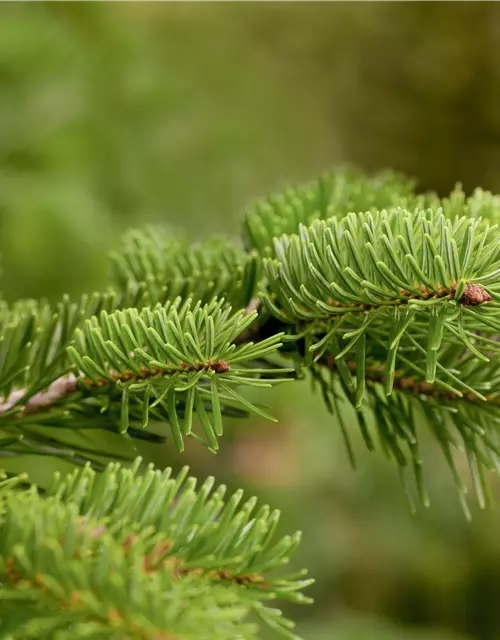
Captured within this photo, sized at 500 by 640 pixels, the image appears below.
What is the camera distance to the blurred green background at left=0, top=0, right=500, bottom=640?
868mm

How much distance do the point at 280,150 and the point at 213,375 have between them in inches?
59.7

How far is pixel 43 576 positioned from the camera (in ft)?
0.59

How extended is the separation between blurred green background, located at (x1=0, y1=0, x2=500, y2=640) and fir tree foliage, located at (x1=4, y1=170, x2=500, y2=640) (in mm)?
505

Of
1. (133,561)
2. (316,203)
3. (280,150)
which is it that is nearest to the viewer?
(133,561)

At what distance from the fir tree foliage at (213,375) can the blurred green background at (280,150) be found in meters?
0.51

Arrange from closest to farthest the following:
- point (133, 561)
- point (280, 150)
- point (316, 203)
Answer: point (133, 561) → point (316, 203) → point (280, 150)

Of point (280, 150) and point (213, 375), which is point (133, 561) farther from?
point (280, 150)

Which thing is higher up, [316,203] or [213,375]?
[316,203]

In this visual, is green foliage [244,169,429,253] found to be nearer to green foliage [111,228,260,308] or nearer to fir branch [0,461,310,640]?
green foliage [111,228,260,308]

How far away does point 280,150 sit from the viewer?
1.68 meters

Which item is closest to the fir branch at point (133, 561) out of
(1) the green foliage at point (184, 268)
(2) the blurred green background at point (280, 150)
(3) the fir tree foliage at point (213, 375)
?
(3) the fir tree foliage at point (213, 375)

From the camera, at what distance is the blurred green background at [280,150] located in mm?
868

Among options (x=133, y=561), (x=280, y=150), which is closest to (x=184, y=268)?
(x=133, y=561)

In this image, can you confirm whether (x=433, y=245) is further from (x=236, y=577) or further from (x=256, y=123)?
(x=256, y=123)
